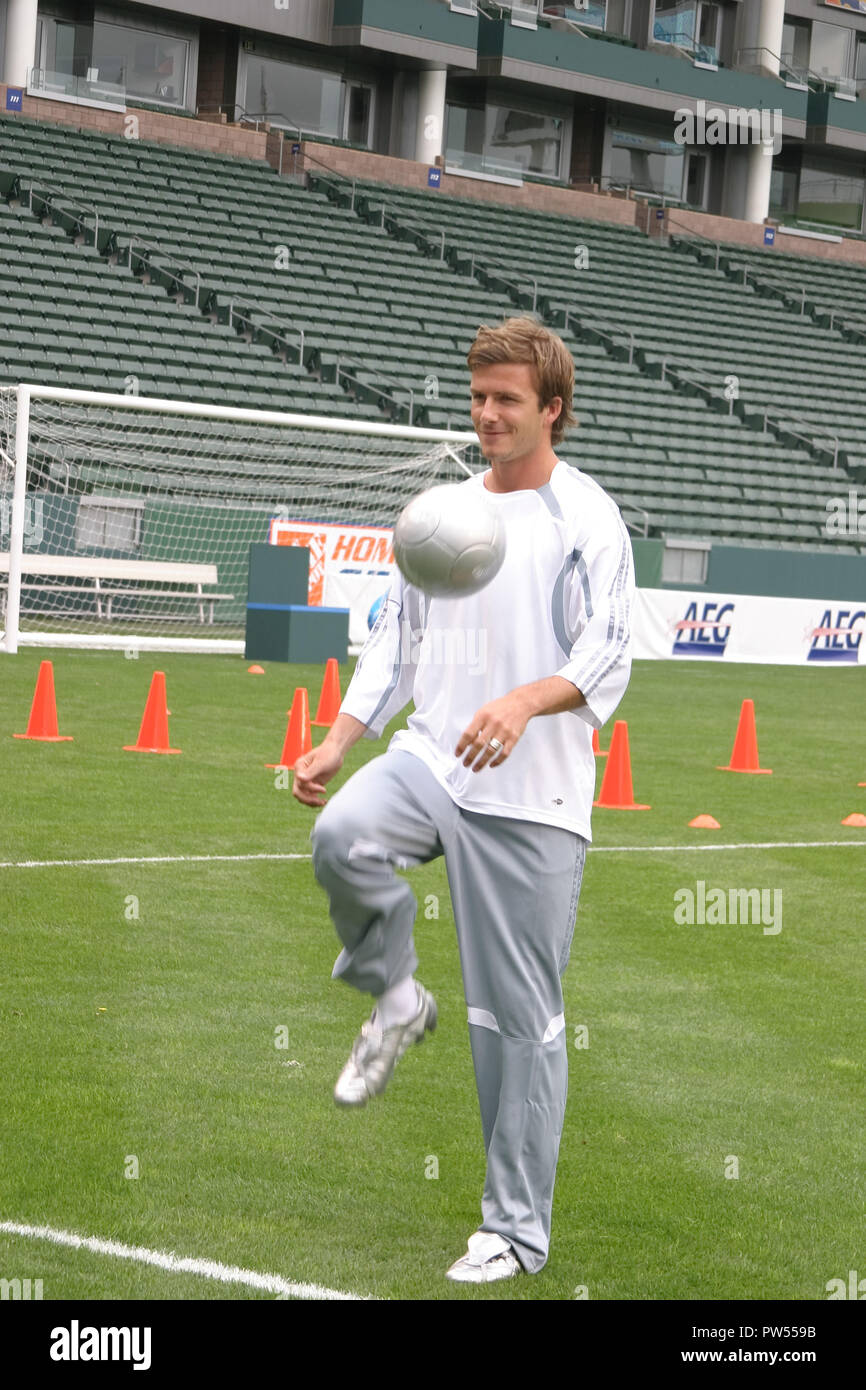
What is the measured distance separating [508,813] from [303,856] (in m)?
5.18

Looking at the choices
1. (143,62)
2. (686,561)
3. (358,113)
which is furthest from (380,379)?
(358,113)

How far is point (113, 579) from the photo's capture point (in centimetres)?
2198

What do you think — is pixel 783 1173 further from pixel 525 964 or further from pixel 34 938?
pixel 34 938

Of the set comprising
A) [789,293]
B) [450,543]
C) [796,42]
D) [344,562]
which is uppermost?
[796,42]

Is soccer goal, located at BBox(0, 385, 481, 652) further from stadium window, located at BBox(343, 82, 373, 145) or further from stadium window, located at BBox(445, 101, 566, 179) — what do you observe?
stadium window, located at BBox(445, 101, 566, 179)

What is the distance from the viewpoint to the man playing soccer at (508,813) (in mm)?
3889

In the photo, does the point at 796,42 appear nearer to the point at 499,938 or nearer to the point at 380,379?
the point at 380,379

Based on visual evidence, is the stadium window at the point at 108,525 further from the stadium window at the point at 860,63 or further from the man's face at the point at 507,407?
the stadium window at the point at 860,63

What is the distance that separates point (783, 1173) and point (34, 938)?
3.23 metres

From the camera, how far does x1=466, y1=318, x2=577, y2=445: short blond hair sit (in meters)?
3.88

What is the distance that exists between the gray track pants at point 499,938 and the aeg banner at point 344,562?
18.5 meters

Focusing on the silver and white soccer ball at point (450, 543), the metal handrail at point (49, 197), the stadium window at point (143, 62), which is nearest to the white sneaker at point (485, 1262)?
the silver and white soccer ball at point (450, 543)

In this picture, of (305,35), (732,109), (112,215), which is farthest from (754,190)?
(112,215)

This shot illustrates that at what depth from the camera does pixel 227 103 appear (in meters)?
35.8
